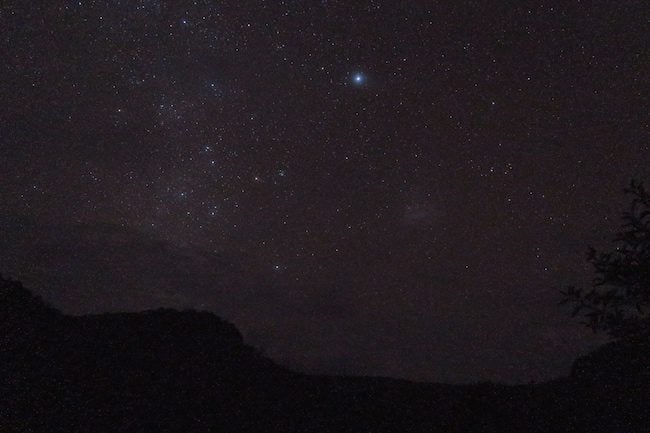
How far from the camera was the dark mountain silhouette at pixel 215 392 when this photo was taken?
12016 millimetres

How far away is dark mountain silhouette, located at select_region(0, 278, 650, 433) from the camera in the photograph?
12.0 meters

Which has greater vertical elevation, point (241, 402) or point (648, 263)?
point (648, 263)

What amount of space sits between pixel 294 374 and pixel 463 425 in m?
5.88

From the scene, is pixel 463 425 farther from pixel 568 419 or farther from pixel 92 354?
pixel 92 354

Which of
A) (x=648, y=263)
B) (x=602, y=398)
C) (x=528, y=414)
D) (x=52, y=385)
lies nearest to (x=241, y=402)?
(x=52, y=385)

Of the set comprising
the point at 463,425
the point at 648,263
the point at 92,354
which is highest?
the point at 648,263

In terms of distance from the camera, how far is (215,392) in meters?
15.0

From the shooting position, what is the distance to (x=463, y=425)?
1428 centimetres

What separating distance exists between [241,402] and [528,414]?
25.1ft

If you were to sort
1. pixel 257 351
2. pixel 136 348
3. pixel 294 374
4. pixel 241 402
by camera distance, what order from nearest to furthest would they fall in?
pixel 241 402 → pixel 136 348 → pixel 294 374 → pixel 257 351

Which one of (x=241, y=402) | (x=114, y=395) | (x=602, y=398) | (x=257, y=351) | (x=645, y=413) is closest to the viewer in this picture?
(x=645, y=413)

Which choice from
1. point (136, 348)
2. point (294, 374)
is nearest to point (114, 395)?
point (136, 348)

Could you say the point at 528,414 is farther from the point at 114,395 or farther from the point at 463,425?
the point at 114,395

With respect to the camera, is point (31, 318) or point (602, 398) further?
point (31, 318)
